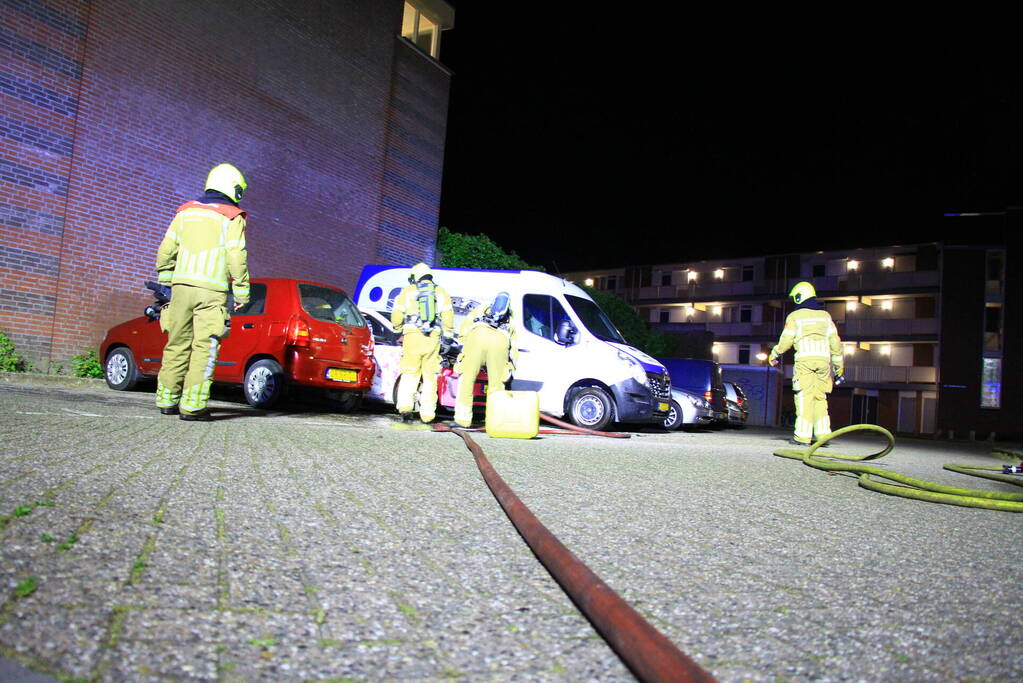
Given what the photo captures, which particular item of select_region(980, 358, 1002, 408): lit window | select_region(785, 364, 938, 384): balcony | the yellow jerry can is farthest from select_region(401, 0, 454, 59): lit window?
select_region(980, 358, 1002, 408): lit window

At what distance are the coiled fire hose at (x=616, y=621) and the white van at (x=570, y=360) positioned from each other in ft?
28.2

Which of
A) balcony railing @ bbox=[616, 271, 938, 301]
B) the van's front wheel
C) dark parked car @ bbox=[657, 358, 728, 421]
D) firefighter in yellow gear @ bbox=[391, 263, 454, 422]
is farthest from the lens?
balcony railing @ bbox=[616, 271, 938, 301]

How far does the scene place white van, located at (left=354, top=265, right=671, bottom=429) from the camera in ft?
36.2

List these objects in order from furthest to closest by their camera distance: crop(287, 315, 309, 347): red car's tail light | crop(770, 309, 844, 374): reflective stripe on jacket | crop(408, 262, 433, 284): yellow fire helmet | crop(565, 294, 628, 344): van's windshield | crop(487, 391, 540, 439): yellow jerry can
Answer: crop(565, 294, 628, 344): van's windshield
crop(770, 309, 844, 374): reflective stripe on jacket
crop(287, 315, 309, 347): red car's tail light
crop(408, 262, 433, 284): yellow fire helmet
crop(487, 391, 540, 439): yellow jerry can

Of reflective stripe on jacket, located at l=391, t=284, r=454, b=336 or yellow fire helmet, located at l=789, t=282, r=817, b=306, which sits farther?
yellow fire helmet, located at l=789, t=282, r=817, b=306

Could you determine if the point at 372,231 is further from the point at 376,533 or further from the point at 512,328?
the point at 376,533

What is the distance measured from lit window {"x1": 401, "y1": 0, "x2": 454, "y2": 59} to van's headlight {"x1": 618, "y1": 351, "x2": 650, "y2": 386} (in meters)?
12.5

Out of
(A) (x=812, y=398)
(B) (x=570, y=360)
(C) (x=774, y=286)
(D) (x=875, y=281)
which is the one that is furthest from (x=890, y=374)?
(B) (x=570, y=360)

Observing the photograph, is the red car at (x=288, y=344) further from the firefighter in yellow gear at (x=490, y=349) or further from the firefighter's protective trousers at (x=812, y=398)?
the firefighter's protective trousers at (x=812, y=398)

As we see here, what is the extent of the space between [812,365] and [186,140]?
Result: 38.6ft

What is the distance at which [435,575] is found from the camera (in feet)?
6.75

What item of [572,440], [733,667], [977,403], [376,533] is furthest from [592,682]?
[977,403]

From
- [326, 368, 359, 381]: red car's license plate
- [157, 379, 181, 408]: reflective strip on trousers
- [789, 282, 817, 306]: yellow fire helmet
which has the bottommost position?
[157, 379, 181, 408]: reflective strip on trousers

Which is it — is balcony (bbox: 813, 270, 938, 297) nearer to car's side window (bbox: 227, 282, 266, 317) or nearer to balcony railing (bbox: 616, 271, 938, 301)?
balcony railing (bbox: 616, 271, 938, 301)
